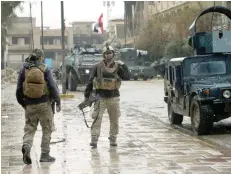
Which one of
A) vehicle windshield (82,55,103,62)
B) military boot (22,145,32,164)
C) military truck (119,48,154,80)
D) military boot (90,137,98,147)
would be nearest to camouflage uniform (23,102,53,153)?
military boot (22,145,32,164)

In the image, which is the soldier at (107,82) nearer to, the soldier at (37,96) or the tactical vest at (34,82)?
the soldier at (37,96)

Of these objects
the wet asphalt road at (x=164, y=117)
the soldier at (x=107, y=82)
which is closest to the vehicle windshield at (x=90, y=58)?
the wet asphalt road at (x=164, y=117)

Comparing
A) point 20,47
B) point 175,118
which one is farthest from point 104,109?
point 20,47

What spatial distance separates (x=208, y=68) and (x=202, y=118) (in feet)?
5.36

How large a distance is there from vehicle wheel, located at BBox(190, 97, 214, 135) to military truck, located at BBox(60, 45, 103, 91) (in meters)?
16.8

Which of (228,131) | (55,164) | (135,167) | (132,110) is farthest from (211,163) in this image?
(132,110)

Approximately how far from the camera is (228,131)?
12609mm

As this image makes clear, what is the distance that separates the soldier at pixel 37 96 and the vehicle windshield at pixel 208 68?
4.78m

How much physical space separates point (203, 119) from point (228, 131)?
111 cm

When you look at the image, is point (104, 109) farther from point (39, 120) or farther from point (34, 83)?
point (34, 83)

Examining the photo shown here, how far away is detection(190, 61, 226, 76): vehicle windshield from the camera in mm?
12906

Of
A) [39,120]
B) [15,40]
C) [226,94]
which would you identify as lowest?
[39,120]

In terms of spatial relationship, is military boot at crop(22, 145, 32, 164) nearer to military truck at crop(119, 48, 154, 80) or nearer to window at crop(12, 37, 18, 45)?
military truck at crop(119, 48, 154, 80)

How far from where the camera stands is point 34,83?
8.72 meters
